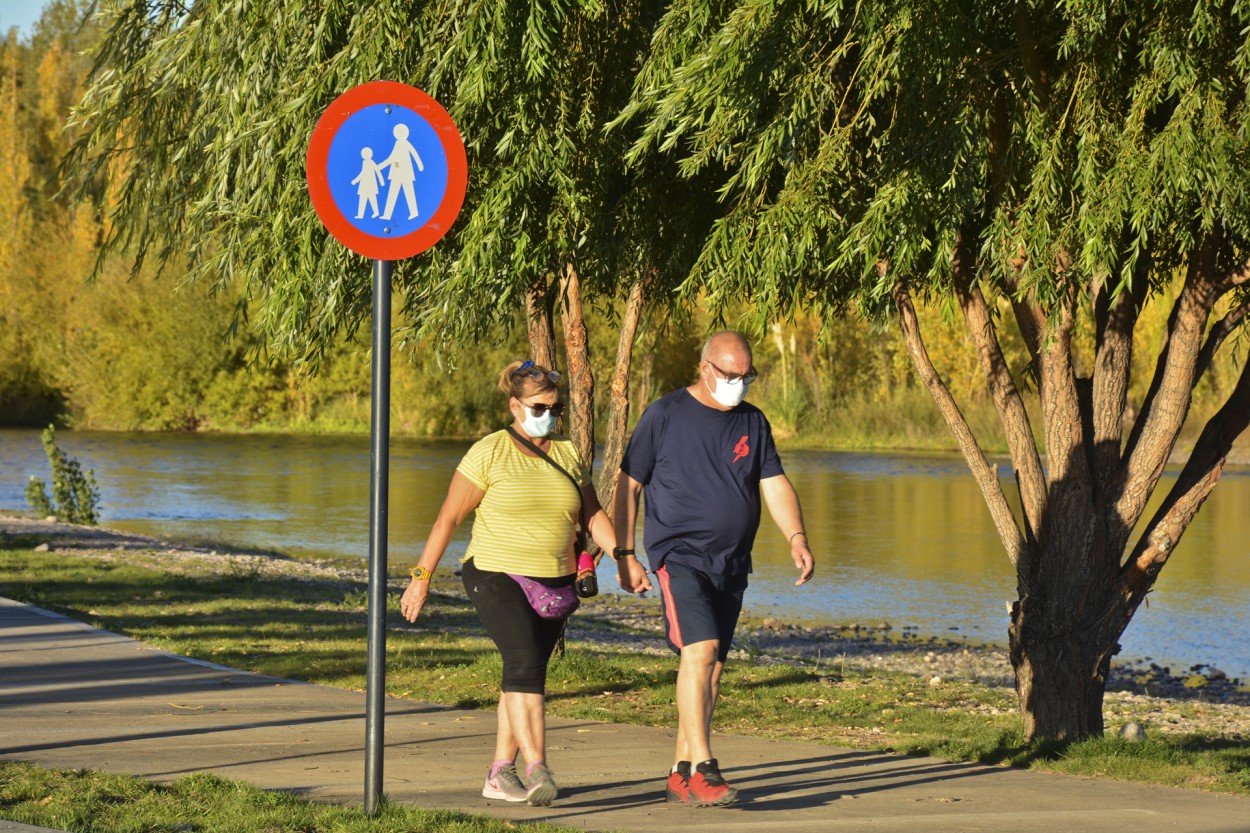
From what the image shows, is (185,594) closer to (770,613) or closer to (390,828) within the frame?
(770,613)

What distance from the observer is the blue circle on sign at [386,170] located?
5445mm

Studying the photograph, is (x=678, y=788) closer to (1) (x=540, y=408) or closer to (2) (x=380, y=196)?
(1) (x=540, y=408)

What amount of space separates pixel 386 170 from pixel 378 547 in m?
1.36

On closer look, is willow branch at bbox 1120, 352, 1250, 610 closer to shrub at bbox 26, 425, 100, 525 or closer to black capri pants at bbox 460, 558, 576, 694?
black capri pants at bbox 460, 558, 576, 694

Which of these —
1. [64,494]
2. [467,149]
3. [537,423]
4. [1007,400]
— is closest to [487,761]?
[537,423]

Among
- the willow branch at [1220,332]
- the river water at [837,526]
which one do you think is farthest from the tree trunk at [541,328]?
the river water at [837,526]

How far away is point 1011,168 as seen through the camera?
7949 mm

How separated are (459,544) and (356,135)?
20.6 m

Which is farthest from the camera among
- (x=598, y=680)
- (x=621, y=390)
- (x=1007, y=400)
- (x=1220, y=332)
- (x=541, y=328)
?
(x=621, y=390)

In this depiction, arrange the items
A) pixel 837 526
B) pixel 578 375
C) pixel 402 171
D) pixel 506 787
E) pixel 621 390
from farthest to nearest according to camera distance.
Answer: pixel 837 526 → pixel 621 390 → pixel 578 375 → pixel 506 787 → pixel 402 171

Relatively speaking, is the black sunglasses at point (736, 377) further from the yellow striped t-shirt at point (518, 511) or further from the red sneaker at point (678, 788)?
the red sneaker at point (678, 788)

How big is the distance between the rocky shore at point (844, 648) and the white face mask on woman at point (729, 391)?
5.63 m

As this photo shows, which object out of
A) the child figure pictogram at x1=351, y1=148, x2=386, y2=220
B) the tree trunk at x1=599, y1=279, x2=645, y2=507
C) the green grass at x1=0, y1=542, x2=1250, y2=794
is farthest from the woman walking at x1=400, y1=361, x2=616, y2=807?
the tree trunk at x1=599, y1=279, x2=645, y2=507

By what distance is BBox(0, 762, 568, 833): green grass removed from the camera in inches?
211
